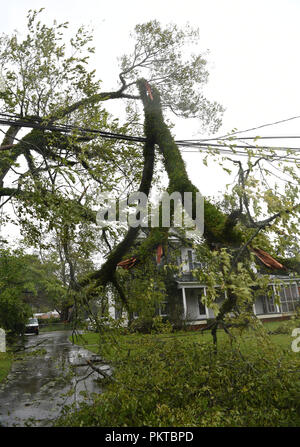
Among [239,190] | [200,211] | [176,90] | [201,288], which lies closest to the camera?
[239,190]

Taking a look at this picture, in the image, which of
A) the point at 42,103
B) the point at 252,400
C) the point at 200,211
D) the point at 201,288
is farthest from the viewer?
the point at 201,288

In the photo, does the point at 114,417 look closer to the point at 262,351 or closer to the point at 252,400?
the point at 252,400

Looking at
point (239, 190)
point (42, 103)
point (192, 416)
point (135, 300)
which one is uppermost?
point (42, 103)

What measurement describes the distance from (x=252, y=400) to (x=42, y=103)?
774 cm

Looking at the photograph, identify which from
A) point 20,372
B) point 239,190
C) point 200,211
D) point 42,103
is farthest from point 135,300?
point 20,372

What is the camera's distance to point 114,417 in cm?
404

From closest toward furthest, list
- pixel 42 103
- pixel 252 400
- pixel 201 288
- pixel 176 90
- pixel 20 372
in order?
pixel 252 400 < pixel 42 103 < pixel 176 90 < pixel 20 372 < pixel 201 288

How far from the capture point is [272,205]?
3.48 metres

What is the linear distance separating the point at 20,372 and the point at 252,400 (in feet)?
30.9

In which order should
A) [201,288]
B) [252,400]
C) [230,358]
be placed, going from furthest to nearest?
1. [201,288]
2. [230,358]
3. [252,400]

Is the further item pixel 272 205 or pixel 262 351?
Result: pixel 262 351
